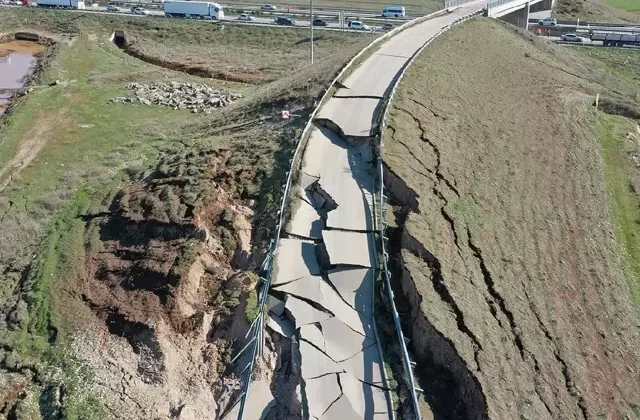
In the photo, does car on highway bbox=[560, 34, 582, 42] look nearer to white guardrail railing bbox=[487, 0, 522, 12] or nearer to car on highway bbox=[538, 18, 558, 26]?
car on highway bbox=[538, 18, 558, 26]

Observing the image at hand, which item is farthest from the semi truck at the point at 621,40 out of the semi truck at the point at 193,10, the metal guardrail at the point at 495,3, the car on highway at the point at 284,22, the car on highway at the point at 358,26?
the semi truck at the point at 193,10

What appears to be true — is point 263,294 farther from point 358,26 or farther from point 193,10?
point 193,10

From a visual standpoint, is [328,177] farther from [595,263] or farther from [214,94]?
[214,94]

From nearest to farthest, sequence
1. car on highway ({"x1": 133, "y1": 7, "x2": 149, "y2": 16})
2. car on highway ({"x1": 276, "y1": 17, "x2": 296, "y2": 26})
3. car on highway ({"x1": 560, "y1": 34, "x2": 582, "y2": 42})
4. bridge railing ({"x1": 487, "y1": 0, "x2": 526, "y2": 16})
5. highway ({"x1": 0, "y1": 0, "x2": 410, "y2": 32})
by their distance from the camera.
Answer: bridge railing ({"x1": 487, "y1": 0, "x2": 526, "y2": 16})
car on highway ({"x1": 560, "y1": 34, "x2": 582, "y2": 42})
car on highway ({"x1": 276, "y1": 17, "x2": 296, "y2": 26})
highway ({"x1": 0, "y1": 0, "x2": 410, "y2": 32})
car on highway ({"x1": 133, "y1": 7, "x2": 149, "y2": 16})

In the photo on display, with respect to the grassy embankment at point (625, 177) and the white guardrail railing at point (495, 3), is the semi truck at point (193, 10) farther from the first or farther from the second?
the grassy embankment at point (625, 177)

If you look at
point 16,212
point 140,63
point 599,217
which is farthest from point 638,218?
point 140,63

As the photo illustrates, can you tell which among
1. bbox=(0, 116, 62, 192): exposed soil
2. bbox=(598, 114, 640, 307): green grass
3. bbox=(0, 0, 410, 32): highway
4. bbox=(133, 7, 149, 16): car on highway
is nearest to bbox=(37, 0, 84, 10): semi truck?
bbox=(0, 0, 410, 32): highway

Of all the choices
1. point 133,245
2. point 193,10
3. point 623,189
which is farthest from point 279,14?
→ point 133,245
